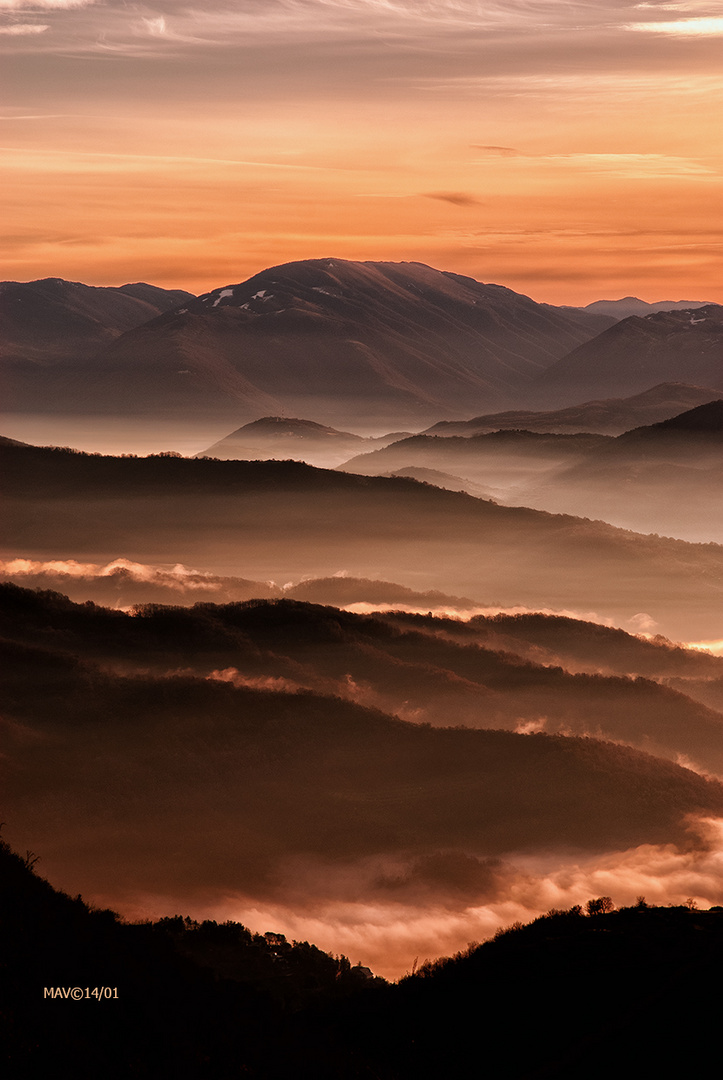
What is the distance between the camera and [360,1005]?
67.1 m

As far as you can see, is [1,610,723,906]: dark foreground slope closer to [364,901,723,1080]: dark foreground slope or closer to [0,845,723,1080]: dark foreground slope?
[0,845,723,1080]: dark foreground slope

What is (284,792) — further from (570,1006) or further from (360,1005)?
(570,1006)

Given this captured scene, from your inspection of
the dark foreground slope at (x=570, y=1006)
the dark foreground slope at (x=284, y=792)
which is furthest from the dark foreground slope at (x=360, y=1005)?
the dark foreground slope at (x=284, y=792)

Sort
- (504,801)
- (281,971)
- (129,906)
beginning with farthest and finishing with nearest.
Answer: (504,801)
(129,906)
(281,971)

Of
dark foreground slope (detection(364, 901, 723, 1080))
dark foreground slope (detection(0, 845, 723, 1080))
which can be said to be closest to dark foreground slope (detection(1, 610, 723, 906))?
dark foreground slope (detection(0, 845, 723, 1080))

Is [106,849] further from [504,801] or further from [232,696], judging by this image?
[504,801]

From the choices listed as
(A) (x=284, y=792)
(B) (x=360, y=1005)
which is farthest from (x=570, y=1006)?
(A) (x=284, y=792)

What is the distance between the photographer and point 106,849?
13712 cm

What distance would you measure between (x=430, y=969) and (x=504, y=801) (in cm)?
9326

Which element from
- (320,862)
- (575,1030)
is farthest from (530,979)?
(320,862)

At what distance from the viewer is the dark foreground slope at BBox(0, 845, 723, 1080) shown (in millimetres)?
50656

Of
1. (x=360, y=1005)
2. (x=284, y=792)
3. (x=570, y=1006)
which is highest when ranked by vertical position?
(x=284, y=792)

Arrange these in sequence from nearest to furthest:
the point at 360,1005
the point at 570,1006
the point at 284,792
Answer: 1. the point at 570,1006
2. the point at 360,1005
3. the point at 284,792

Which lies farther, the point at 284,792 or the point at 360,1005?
the point at 284,792
